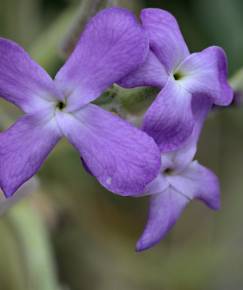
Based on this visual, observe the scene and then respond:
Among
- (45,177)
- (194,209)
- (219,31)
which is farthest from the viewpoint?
(194,209)

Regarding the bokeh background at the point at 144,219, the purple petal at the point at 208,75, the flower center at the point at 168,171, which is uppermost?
the purple petal at the point at 208,75

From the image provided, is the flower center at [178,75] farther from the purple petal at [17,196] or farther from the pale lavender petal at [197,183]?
the purple petal at [17,196]

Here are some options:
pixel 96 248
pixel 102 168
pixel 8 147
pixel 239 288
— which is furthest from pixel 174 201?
pixel 239 288

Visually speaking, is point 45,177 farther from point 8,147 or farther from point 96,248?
point 8,147

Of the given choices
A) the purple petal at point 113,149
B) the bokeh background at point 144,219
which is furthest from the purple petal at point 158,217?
the bokeh background at point 144,219

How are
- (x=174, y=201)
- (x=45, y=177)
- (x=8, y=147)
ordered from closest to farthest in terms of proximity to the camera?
(x=8, y=147) < (x=174, y=201) < (x=45, y=177)

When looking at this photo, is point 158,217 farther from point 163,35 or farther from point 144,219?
point 144,219

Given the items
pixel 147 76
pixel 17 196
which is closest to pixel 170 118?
pixel 147 76
